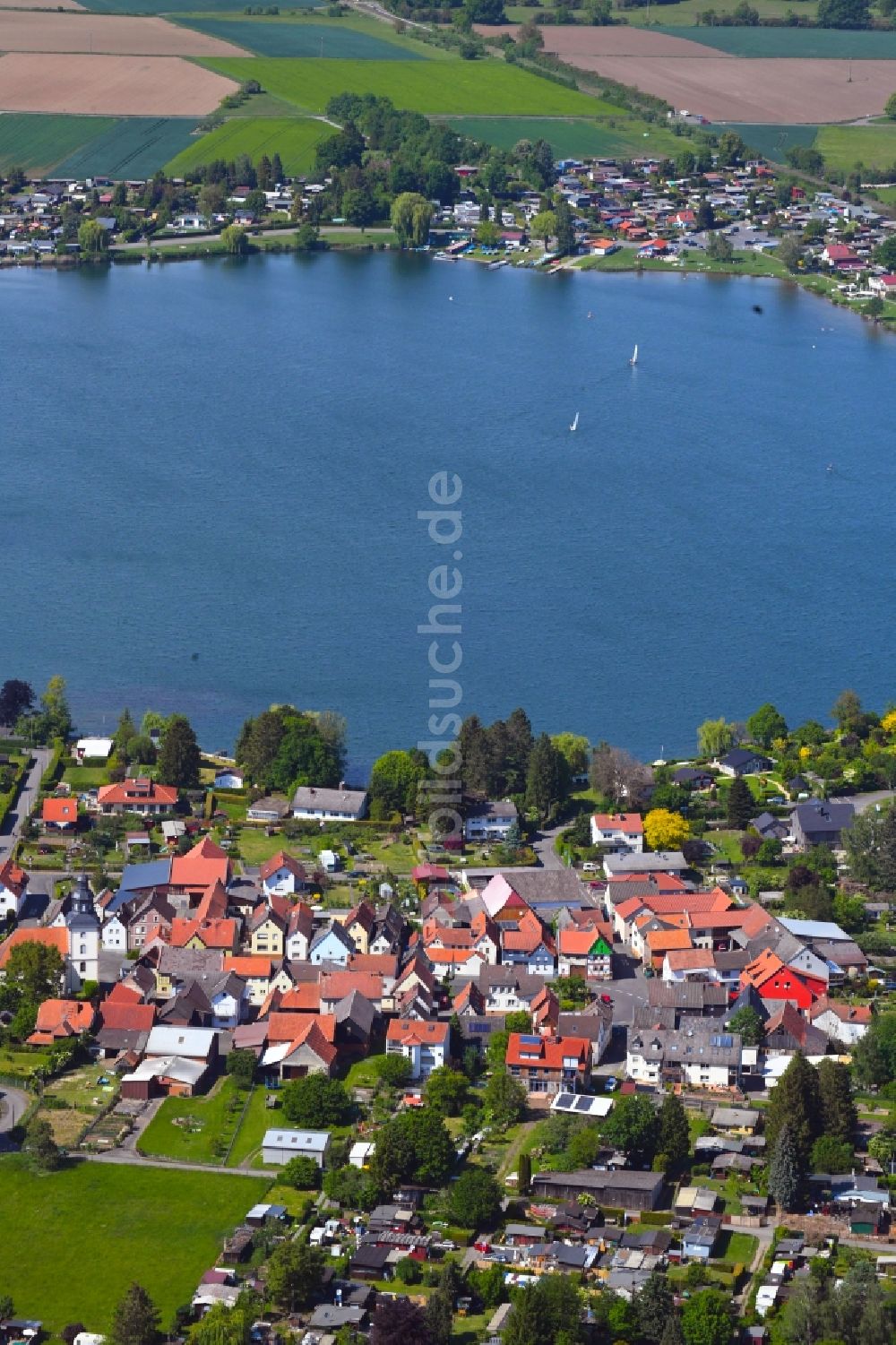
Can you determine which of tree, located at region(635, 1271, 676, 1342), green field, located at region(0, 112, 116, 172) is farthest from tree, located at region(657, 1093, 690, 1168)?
green field, located at region(0, 112, 116, 172)

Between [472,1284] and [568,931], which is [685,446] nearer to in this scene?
[568,931]

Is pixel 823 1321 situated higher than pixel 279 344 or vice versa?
pixel 279 344

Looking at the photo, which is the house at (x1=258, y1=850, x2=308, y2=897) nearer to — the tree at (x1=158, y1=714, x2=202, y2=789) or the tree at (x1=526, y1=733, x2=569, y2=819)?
the tree at (x1=158, y1=714, x2=202, y2=789)

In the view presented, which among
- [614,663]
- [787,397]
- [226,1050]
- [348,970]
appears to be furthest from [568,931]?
[787,397]

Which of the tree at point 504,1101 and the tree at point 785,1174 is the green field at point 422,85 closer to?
the tree at point 504,1101

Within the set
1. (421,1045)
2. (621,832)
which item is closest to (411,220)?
(621,832)

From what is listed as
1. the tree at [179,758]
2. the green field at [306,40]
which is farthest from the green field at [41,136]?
the tree at [179,758]
